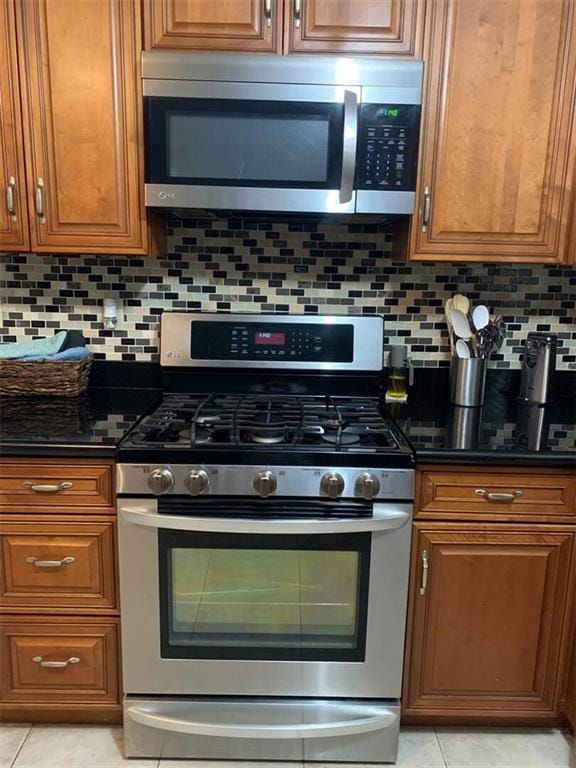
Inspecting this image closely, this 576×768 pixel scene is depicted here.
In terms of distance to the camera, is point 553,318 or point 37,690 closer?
point 37,690

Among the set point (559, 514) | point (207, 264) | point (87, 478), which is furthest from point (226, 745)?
point (207, 264)

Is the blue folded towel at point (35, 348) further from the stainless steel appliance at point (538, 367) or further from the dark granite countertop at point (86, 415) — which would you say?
the stainless steel appliance at point (538, 367)

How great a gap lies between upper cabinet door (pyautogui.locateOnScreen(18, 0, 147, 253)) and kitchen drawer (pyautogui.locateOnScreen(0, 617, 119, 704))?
41.3 inches

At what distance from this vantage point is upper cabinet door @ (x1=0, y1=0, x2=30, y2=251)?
4.97ft

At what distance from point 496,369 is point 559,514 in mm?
652

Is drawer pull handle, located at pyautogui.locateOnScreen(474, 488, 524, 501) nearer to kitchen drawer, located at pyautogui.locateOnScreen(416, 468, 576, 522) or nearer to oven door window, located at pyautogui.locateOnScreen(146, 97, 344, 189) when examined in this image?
kitchen drawer, located at pyautogui.locateOnScreen(416, 468, 576, 522)

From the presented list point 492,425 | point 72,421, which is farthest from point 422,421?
point 72,421

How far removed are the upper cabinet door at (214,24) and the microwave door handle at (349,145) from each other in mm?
254

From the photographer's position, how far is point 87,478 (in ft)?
4.75

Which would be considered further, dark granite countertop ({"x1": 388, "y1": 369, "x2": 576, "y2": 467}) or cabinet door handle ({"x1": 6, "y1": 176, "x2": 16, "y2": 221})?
cabinet door handle ({"x1": 6, "y1": 176, "x2": 16, "y2": 221})

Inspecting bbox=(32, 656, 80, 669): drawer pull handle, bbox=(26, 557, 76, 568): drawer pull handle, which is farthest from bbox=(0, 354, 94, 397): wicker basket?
bbox=(32, 656, 80, 669): drawer pull handle

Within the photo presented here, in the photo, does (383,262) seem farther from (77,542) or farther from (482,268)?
(77,542)

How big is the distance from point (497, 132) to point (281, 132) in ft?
1.96

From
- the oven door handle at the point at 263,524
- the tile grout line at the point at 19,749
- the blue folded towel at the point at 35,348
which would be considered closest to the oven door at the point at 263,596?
the oven door handle at the point at 263,524
